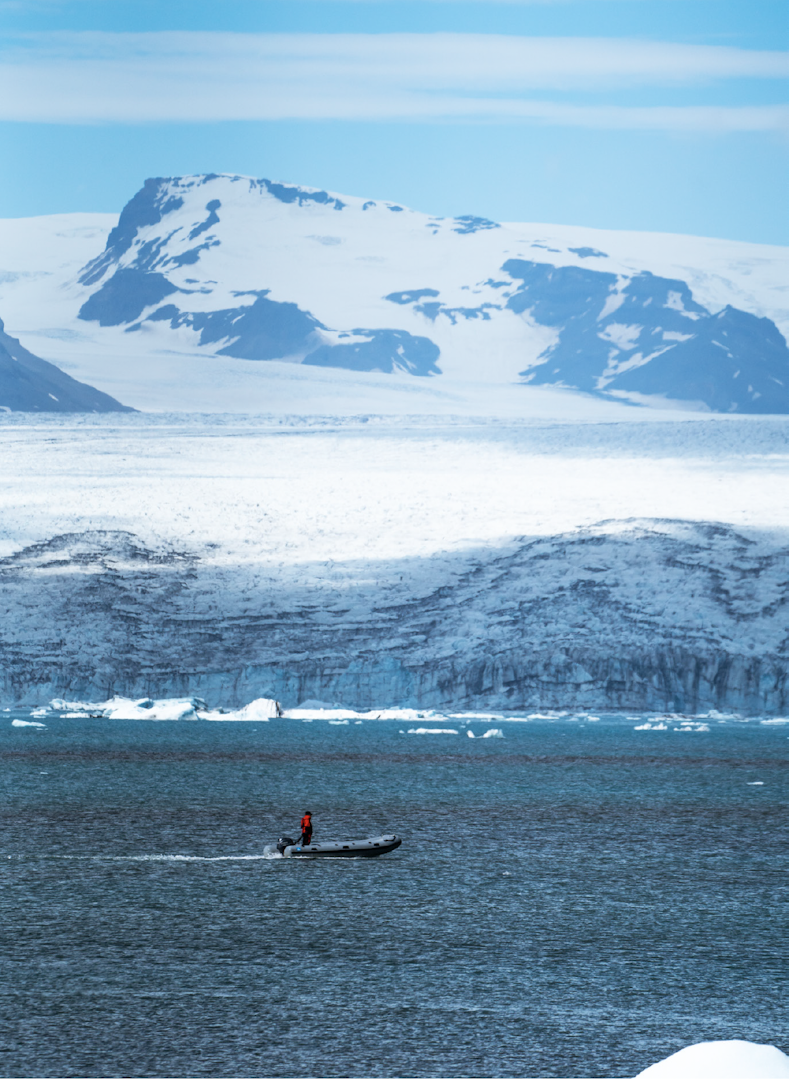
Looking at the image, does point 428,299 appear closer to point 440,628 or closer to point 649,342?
point 649,342

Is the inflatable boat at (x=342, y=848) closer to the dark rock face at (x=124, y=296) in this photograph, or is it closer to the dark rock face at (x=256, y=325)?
the dark rock face at (x=256, y=325)

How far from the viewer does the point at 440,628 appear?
55688 millimetres

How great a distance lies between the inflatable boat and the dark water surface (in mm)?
218

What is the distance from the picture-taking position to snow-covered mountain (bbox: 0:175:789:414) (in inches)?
5413

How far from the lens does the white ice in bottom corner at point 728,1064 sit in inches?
267

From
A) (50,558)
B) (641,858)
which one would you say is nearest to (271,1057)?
(641,858)

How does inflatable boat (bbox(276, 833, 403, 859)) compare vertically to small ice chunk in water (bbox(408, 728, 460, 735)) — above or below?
Answer: below

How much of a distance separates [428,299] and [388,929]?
135 meters

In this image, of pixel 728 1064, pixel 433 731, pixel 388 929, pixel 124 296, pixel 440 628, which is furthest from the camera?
pixel 124 296

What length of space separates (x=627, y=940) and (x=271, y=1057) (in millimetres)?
5516

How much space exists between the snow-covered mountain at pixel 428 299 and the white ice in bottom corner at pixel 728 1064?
121612 millimetres

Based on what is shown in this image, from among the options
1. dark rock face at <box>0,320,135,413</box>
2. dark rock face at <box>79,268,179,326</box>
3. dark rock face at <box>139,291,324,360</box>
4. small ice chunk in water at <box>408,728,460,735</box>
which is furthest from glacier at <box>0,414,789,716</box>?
dark rock face at <box>79,268,179,326</box>

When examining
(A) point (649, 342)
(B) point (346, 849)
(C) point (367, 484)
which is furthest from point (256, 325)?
(B) point (346, 849)

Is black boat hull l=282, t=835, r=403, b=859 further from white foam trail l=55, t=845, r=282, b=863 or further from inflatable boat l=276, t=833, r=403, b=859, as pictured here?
white foam trail l=55, t=845, r=282, b=863
